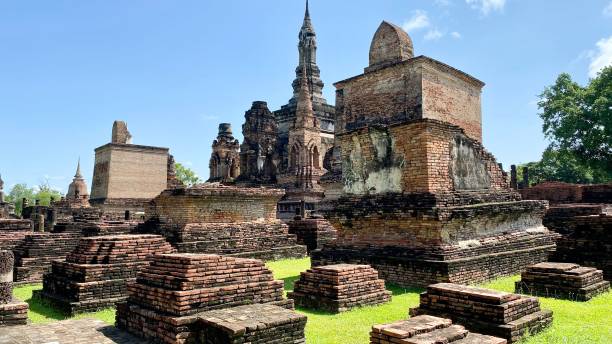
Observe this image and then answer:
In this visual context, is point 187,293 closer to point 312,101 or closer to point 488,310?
point 488,310

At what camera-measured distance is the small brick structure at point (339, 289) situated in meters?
6.59

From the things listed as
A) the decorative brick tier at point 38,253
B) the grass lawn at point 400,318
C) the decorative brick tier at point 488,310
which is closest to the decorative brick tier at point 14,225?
the decorative brick tier at point 38,253

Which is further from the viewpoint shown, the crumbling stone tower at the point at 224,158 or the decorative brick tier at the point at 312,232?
the crumbling stone tower at the point at 224,158

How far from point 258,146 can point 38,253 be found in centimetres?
2475

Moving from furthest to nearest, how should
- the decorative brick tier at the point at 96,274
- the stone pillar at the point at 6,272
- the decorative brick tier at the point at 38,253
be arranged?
the decorative brick tier at the point at 38,253 → the decorative brick tier at the point at 96,274 → the stone pillar at the point at 6,272

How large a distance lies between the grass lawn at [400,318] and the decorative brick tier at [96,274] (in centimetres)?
20

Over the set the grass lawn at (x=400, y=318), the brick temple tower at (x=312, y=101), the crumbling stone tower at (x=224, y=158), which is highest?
the brick temple tower at (x=312, y=101)

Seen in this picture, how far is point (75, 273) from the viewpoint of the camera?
7.31 meters

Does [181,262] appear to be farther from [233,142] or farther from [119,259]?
[233,142]

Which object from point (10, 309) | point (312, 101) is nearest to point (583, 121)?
point (312, 101)

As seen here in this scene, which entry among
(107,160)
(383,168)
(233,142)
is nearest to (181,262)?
(383,168)

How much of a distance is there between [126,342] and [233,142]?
31.9 meters

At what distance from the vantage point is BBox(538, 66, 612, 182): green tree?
26031 mm

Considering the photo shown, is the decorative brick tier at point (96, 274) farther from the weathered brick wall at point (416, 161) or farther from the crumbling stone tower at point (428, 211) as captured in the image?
the weathered brick wall at point (416, 161)
